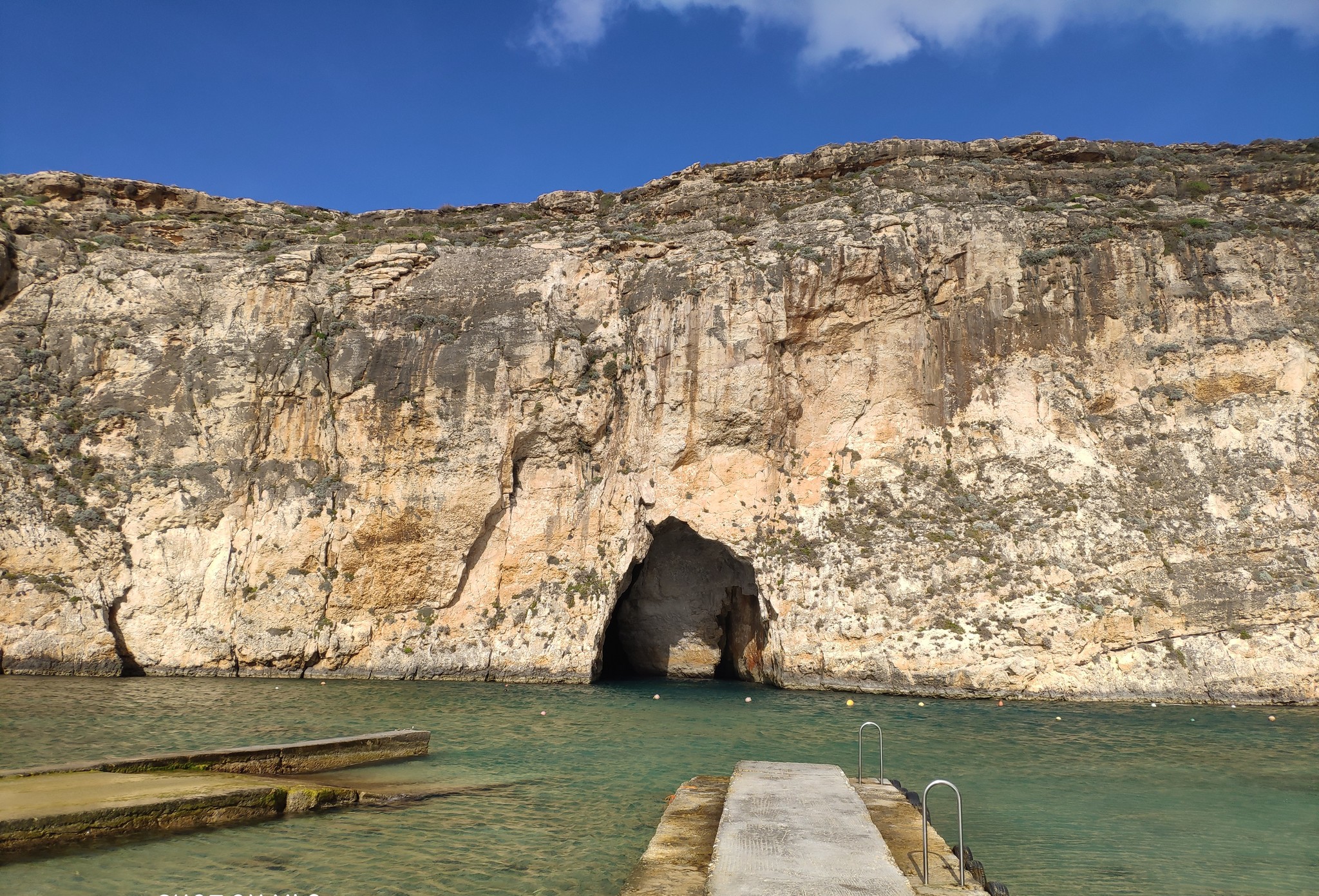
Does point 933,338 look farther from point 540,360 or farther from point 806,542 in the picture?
point 540,360

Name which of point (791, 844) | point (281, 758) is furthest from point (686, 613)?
point (791, 844)

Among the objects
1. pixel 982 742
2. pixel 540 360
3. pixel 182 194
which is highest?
pixel 182 194

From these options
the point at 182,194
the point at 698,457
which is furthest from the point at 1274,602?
the point at 182,194

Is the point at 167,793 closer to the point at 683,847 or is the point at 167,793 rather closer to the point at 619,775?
the point at 683,847

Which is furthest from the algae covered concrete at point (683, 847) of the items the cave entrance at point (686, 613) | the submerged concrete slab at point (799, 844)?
the cave entrance at point (686, 613)

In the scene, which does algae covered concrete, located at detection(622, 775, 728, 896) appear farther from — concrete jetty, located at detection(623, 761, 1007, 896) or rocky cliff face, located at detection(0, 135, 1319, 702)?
rocky cliff face, located at detection(0, 135, 1319, 702)

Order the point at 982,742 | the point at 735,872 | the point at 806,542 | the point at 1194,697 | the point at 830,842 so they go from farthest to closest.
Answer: the point at 806,542 < the point at 1194,697 < the point at 982,742 < the point at 830,842 < the point at 735,872

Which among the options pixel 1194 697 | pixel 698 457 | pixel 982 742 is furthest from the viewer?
pixel 698 457

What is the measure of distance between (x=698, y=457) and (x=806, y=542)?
15.1 feet

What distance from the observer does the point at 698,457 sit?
28094mm

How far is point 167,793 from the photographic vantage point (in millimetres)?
9469

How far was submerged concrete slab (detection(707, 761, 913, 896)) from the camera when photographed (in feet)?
21.2

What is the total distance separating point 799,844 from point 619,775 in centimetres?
605

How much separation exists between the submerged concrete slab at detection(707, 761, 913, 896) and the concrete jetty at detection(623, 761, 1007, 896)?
14 mm
